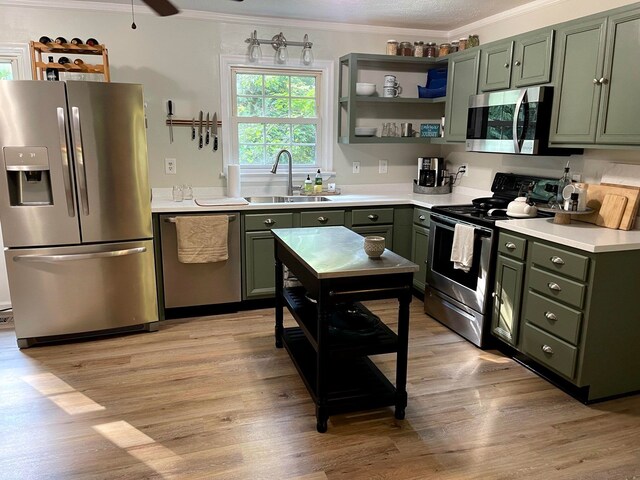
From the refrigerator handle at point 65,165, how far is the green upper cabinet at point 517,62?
3004 millimetres

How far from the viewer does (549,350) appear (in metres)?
2.78

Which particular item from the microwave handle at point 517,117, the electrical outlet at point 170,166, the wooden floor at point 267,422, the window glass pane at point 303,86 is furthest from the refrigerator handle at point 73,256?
the microwave handle at point 517,117

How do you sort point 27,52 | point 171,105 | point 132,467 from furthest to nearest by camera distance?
point 171,105 < point 27,52 < point 132,467

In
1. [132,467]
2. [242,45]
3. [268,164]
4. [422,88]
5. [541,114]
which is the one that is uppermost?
[242,45]

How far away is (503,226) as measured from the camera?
3033 millimetres

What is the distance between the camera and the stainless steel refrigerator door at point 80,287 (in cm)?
320

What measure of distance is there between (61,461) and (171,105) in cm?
283

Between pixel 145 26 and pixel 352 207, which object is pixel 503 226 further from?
pixel 145 26

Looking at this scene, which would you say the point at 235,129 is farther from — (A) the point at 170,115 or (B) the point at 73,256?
(B) the point at 73,256

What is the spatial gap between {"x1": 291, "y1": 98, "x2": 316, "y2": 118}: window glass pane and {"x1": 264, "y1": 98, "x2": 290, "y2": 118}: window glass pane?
0.21ft

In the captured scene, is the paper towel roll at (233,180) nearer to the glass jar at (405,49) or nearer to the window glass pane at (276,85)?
the window glass pane at (276,85)

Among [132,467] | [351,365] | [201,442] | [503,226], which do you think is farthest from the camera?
[503,226]

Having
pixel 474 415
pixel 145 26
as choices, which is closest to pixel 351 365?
pixel 474 415

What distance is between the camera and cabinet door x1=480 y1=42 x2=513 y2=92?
3.45m
